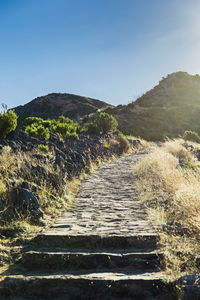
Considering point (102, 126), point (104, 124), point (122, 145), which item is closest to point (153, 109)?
point (104, 124)

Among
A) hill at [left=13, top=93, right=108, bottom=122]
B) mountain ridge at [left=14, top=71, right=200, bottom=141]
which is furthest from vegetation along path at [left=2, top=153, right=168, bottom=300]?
hill at [left=13, top=93, right=108, bottom=122]

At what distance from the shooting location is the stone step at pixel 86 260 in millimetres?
2977

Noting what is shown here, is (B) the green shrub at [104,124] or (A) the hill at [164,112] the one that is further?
(A) the hill at [164,112]

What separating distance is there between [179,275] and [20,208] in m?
3.03

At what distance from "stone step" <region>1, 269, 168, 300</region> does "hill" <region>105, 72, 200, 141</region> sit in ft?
92.7

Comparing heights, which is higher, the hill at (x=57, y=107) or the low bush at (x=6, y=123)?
the hill at (x=57, y=107)

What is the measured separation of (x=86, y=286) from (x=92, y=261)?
47 centimetres

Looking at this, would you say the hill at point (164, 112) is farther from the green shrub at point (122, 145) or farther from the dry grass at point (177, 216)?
the dry grass at point (177, 216)

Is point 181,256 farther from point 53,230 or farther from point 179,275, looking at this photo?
point 53,230

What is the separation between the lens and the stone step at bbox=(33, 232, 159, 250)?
3.41 metres

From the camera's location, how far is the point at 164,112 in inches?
1726

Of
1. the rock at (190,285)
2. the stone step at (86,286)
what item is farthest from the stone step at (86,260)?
the rock at (190,285)

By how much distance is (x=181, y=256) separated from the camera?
9.53 ft

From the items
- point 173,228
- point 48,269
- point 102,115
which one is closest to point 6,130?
point 48,269
